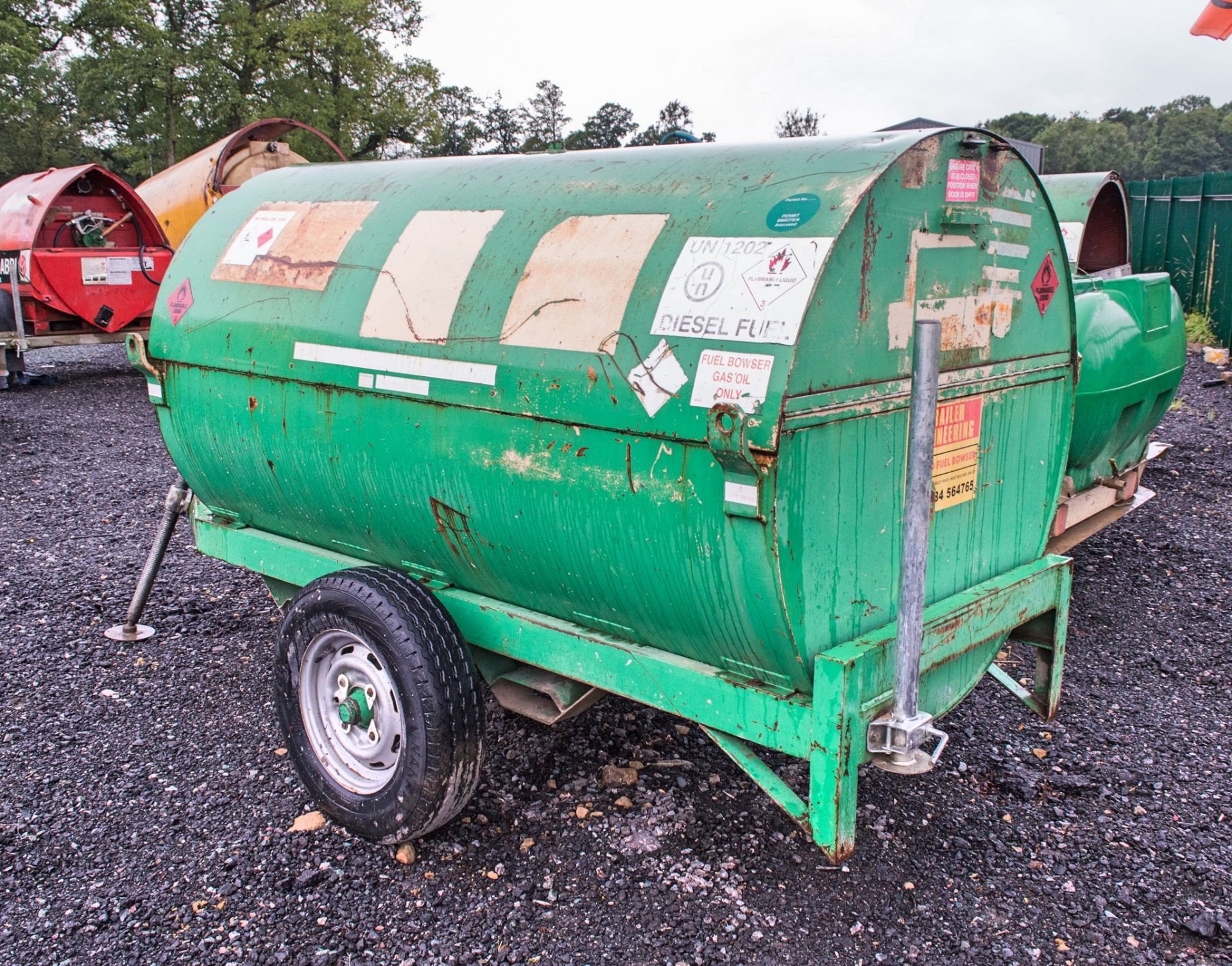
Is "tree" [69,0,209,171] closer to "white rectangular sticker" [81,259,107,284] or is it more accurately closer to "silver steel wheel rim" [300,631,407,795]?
"white rectangular sticker" [81,259,107,284]

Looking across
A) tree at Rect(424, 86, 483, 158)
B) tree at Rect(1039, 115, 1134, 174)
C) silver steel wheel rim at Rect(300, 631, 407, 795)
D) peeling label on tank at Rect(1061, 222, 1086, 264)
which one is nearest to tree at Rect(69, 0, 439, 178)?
tree at Rect(424, 86, 483, 158)

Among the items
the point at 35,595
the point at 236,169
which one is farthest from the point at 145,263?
the point at 35,595

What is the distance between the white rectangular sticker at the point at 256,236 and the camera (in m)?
3.65

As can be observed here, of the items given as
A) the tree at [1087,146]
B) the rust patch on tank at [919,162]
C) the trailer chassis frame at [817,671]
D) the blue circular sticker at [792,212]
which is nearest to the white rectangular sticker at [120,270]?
the trailer chassis frame at [817,671]

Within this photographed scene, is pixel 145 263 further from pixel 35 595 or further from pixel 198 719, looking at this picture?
pixel 198 719

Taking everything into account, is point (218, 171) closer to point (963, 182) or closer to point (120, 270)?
point (120, 270)

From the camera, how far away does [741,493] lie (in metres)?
2.31

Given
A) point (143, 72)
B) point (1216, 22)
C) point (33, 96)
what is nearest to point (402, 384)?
point (1216, 22)

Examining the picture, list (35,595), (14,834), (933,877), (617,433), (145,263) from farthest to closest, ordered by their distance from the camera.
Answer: (145,263) < (35,595) < (14,834) < (933,877) < (617,433)

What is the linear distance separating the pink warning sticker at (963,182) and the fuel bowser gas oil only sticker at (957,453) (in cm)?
54

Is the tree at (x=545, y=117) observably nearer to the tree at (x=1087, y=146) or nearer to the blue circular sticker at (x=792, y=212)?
the tree at (x=1087, y=146)

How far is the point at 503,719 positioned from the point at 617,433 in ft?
5.68

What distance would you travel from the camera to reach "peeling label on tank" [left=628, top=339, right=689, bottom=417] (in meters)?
2.43

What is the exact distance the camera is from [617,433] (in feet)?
8.37
